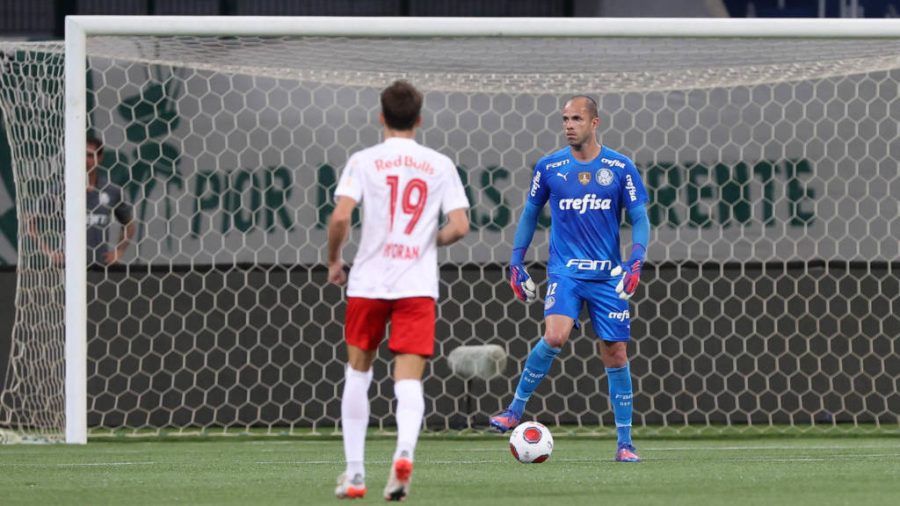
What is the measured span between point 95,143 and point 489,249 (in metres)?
2.58

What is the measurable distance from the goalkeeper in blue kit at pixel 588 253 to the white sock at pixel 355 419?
2.25m

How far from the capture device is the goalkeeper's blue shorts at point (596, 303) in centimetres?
803

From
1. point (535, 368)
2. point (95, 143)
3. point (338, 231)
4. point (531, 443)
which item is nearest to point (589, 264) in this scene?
point (535, 368)

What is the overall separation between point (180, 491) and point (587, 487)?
1.54m

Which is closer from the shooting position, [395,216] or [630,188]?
[395,216]

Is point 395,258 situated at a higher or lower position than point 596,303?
higher

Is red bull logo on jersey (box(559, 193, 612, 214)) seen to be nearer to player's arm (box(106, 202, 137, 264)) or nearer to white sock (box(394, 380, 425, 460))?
white sock (box(394, 380, 425, 460))

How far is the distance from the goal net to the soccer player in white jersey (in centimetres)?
466

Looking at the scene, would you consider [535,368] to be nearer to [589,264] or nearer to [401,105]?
[589,264]

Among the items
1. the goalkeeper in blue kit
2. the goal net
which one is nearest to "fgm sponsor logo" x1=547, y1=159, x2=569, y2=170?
the goalkeeper in blue kit

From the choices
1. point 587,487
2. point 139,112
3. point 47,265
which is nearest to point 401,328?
point 587,487

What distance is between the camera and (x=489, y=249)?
1066 cm

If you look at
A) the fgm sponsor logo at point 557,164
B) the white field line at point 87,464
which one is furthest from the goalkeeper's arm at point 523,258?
the white field line at point 87,464

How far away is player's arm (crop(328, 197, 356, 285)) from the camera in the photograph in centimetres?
563
